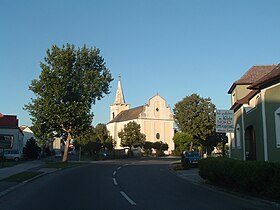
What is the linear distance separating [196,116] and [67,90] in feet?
88.0

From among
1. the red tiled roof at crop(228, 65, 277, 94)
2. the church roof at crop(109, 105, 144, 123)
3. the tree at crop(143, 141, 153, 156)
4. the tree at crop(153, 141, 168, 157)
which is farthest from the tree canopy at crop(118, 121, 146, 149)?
the red tiled roof at crop(228, 65, 277, 94)

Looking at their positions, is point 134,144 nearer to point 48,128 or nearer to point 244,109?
point 48,128

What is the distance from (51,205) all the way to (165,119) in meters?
95.5

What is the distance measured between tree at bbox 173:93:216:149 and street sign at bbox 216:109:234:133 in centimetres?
4314

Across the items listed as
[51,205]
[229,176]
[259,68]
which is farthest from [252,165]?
[259,68]

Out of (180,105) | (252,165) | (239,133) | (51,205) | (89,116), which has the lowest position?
(51,205)

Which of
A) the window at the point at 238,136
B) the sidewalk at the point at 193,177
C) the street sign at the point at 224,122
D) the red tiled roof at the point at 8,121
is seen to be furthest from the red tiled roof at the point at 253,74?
the red tiled roof at the point at 8,121

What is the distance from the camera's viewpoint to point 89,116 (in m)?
40.1

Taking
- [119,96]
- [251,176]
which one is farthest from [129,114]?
[251,176]

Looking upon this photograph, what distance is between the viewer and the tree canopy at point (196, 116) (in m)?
58.6

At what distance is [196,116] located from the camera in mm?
59281

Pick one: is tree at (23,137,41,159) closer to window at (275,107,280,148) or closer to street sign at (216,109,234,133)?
street sign at (216,109,234,133)

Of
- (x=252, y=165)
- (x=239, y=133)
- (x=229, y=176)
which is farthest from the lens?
(x=239, y=133)

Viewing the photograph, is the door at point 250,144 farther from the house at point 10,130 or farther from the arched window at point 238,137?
the house at point 10,130
